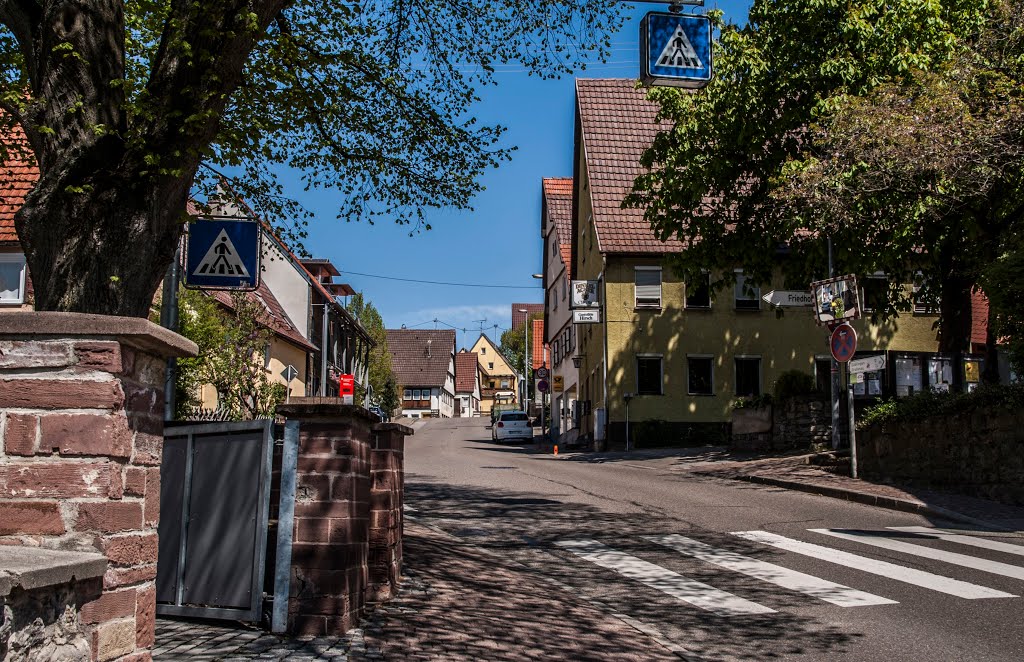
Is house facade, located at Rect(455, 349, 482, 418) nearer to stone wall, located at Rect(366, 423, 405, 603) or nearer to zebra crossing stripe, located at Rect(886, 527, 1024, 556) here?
zebra crossing stripe, located at Rect(886, 527, 1024, 556)

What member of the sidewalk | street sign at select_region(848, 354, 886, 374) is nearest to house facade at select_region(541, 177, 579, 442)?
the sidewalk

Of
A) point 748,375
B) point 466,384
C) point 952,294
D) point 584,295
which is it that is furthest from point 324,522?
point 466,384

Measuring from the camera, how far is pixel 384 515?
7062 millimetres

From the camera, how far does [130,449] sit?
3.28 m

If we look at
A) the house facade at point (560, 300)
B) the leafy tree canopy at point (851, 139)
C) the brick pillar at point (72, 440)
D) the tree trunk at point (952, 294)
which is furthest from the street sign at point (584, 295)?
the brick pillar at point (72, 440)

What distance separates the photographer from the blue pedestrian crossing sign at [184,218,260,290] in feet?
33.0

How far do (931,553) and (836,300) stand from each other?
8175 millimetres

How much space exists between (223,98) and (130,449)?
16.6 feet

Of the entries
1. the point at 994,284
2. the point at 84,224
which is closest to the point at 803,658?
the point at 84,224

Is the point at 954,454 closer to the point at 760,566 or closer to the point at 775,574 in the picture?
the point at 760,566

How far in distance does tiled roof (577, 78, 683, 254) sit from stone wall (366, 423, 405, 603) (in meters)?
28.2

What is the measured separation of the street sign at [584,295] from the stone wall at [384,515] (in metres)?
27.1

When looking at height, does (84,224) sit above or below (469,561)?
above

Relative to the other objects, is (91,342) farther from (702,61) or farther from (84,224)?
(702,61)
